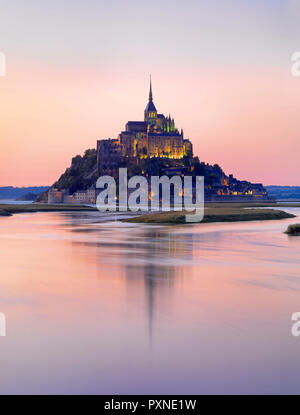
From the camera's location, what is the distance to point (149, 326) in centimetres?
776

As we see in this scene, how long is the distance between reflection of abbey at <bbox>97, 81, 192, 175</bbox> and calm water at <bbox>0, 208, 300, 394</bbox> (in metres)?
124

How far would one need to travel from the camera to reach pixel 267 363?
599 cm

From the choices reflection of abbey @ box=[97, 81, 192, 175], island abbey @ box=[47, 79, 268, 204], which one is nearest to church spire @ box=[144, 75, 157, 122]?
island abbey @ box=[47, 79, 268, 204]

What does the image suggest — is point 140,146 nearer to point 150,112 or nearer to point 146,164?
point 146,164

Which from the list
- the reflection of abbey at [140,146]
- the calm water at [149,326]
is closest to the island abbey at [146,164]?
the reflection of abbey at [140,146]

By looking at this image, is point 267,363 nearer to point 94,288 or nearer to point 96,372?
point 96,372

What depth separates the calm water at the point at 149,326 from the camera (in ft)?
18.0

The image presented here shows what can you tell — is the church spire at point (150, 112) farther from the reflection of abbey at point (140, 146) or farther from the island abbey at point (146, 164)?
the reflection of abbey at point (140, 146)

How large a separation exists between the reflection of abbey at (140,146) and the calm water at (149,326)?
4870 inches

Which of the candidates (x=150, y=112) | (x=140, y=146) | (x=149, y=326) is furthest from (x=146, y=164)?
(x=149, y=326)

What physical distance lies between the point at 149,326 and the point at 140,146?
136276mm

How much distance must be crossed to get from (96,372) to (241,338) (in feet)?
8.44
